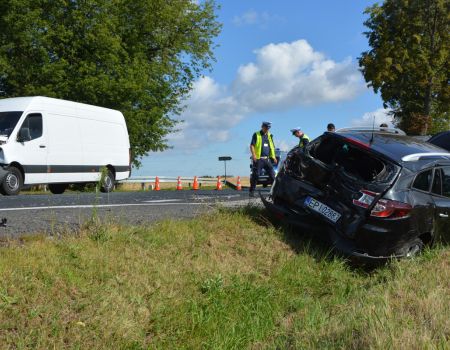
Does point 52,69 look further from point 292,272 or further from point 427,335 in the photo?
point 427,335

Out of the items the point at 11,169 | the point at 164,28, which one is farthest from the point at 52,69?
the point at 11,169

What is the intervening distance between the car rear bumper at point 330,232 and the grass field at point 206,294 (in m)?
0.21

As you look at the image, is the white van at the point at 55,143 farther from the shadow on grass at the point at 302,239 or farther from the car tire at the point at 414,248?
the car tire at the point at 414,248

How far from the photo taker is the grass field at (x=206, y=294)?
4473 millimetres

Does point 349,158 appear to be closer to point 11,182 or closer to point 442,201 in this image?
point 442,201

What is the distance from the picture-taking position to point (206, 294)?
19.1 ft

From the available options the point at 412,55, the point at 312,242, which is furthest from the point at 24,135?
the point at 412,55

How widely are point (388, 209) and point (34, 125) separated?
10191mm

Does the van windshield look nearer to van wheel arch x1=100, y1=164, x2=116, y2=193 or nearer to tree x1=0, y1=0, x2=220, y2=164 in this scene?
van wheel arch x1=100, y1=164, x2=116, y2=193

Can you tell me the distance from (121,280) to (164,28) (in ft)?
88.2

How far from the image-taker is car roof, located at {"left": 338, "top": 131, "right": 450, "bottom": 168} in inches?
272

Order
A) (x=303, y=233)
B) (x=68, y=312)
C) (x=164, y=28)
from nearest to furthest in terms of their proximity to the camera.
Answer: (x=68, y=312)
(x=303, y=233)
(x=164, y=28)

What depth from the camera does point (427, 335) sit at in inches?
157

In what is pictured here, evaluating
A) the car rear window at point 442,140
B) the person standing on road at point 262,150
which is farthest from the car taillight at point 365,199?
the person standing on road at point 262,150
